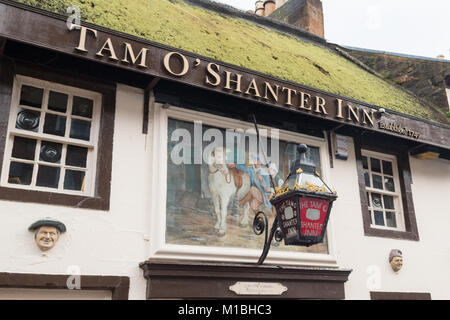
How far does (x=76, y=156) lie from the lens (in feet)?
19.8

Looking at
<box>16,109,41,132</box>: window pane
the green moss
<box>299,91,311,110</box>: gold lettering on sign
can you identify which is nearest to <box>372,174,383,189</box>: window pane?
the green moss

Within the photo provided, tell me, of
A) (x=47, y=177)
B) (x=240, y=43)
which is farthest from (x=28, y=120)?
(x=240, y=43)

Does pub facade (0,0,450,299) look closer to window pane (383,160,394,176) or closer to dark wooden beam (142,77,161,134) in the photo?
dark wooden beam (142,77,161,134)

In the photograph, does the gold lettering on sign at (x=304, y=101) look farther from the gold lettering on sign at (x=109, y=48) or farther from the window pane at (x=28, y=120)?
the window pane at (x=28, y=120)

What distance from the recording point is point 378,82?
33.9ft

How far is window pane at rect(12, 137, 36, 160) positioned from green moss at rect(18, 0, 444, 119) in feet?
5.46

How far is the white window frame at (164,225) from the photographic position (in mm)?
5984

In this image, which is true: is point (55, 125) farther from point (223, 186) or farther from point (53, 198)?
point (223, 186)

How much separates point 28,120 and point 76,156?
2.29ft

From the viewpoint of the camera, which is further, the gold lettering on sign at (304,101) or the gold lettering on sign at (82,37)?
the gold lettering on sign at (304,101)

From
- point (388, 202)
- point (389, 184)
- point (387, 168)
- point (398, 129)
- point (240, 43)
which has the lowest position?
point (388, 202)

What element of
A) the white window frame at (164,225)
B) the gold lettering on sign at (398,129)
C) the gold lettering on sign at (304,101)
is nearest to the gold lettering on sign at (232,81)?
the white window frame at (164,225)

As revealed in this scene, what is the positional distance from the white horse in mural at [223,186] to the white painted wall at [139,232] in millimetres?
941

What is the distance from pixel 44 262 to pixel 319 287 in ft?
12.2
